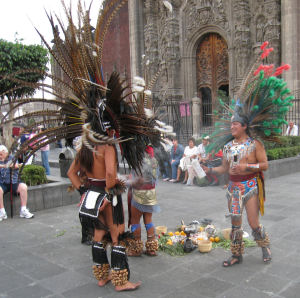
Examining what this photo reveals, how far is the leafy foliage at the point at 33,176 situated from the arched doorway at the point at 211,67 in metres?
12.5

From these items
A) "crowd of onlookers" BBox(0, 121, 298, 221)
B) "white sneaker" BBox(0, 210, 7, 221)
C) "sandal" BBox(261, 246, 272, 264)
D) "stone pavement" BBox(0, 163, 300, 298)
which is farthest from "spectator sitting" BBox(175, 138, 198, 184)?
"sandal" BBox(261, 246, 272, 264)

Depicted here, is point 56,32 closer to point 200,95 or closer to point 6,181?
point 6,181

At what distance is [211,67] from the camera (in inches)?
794

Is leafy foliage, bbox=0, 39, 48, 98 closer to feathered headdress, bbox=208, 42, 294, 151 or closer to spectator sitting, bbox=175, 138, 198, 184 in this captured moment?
spectator sitting, bbox=175, 138, 198, 184

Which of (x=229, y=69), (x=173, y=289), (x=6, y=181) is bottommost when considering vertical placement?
(x=173, y=289)

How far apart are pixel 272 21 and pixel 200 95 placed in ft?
19.2

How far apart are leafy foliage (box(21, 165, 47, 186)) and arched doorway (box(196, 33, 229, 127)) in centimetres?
1252

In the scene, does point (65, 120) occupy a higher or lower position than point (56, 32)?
lower

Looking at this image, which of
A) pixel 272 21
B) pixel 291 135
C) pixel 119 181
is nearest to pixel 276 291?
pixel 119 181

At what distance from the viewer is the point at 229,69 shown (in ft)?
60.5

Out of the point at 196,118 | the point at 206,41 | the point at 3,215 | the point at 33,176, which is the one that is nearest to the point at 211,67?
the point at 206,41

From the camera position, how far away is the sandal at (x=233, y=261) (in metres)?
4.25

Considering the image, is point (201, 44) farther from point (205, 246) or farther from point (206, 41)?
point (205, 246)

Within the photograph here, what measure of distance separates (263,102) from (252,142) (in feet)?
1.65
